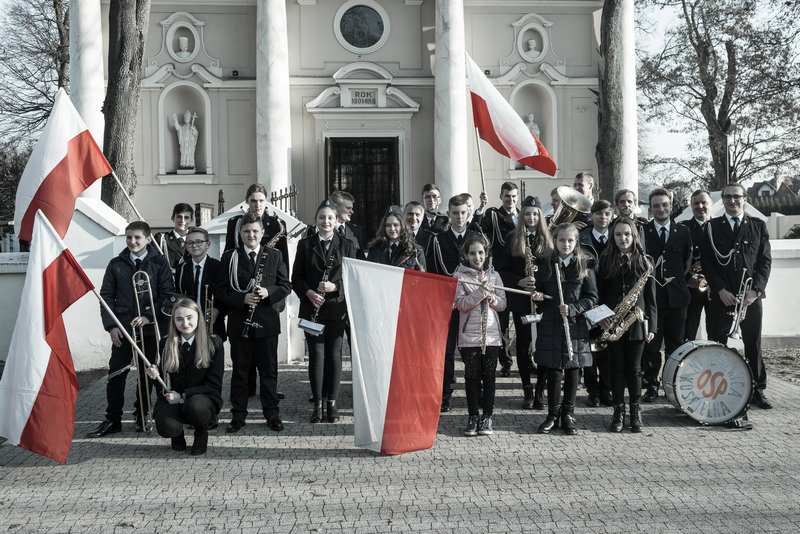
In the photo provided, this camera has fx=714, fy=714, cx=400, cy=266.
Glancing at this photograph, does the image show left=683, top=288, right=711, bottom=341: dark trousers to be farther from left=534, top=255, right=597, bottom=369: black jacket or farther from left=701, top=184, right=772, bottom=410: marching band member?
left=534, top=255, right=597, bottom=369: black jacket

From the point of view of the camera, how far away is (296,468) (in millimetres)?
5352

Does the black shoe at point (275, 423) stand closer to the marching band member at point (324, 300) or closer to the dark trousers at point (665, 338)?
the marching band member at point (324, 300)

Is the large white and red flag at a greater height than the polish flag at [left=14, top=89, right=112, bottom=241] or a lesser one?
lesser

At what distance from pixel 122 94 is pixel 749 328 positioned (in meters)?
9.32

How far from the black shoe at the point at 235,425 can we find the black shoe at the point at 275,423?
26 centimetres

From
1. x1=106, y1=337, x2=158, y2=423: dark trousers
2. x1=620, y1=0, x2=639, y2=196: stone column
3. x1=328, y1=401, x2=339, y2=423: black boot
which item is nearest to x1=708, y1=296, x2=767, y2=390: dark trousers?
x1=328, y1=401, x2=339, y2=423: black boot

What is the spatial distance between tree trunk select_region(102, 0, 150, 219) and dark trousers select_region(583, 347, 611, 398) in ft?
24.5

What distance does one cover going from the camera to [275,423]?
21.0ft

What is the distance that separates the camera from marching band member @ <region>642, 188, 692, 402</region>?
7059 mm

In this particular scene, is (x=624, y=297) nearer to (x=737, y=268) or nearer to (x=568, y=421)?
(x=568, y=421)

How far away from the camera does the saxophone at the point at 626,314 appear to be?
20.7ft

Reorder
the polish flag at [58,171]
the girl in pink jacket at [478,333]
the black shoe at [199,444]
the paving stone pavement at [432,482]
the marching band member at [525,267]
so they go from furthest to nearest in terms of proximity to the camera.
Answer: the marching band member at [525,267]
the polish flag at [58,171]
the girl in pink jacket at [478,333]
the black shoe at [199,444]
the paving stone pavement at [432,482]

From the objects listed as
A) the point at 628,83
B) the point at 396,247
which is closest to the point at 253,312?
the point at 396,247

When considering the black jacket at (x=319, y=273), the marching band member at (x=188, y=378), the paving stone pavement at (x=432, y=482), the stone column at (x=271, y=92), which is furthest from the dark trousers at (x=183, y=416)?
the stone column at (x=271, y=92)
